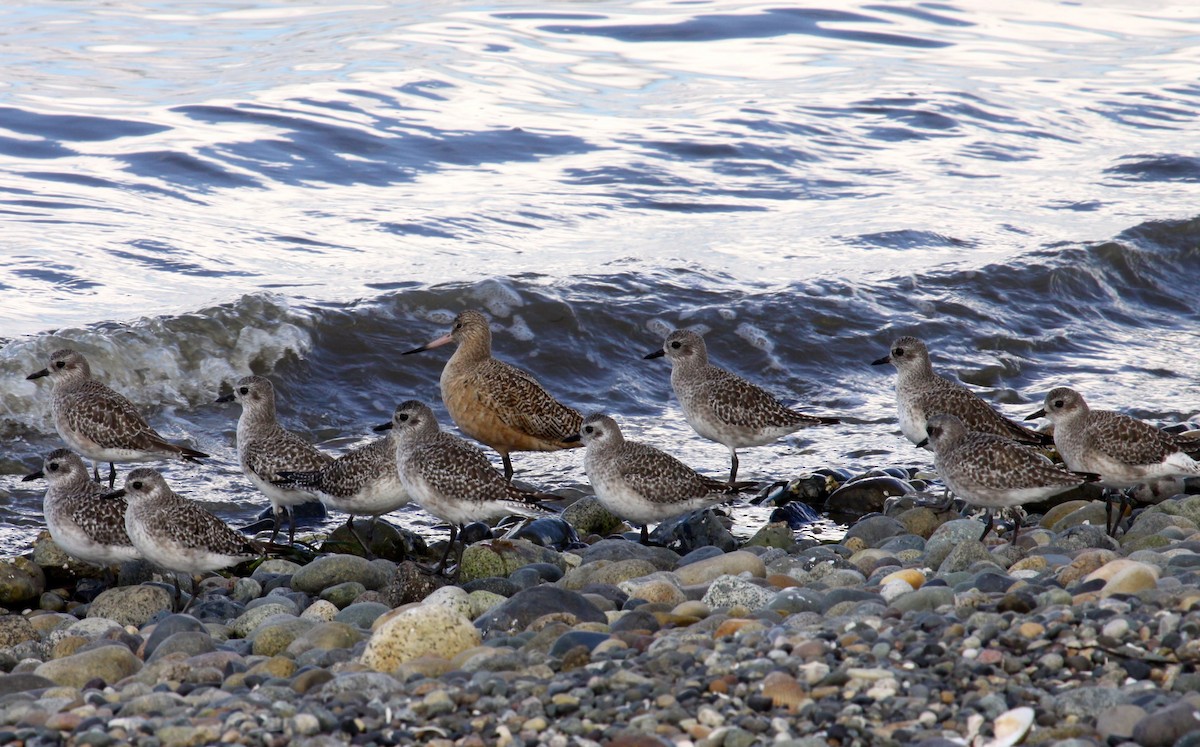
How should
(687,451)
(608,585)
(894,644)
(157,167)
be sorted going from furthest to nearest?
1. (157,167)
2. (687,451)
3. (608,585)
4. (894,644)

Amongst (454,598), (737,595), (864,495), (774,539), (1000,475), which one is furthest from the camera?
(864,495)

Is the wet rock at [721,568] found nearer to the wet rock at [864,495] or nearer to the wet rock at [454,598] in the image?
the wet rock at [454,598]

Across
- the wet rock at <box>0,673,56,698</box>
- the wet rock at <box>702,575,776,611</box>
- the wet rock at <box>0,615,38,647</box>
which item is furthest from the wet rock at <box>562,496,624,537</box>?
the wet rock at <box>0,673,56,698</box>

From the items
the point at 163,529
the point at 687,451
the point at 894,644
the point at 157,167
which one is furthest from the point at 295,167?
the point at 894,644

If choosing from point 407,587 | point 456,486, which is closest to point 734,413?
point 456,486

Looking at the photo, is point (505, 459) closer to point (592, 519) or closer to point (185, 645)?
point (592, 519)

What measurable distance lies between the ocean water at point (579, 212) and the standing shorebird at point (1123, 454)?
7.65ft

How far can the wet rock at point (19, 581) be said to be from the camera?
747 cm

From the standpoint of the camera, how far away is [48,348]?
1155 cm

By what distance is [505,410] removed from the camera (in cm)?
1043

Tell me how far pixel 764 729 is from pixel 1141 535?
4.03 metres

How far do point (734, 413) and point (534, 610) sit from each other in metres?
3.81

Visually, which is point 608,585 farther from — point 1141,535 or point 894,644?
point 1141,535

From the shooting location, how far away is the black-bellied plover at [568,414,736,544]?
27.1 ft
